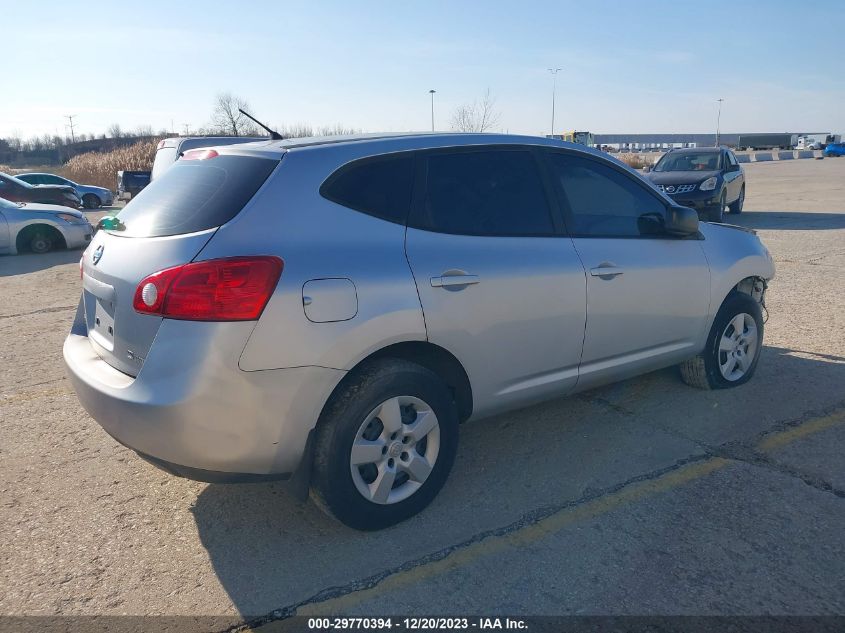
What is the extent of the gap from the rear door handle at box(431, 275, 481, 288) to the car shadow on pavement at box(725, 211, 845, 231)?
13317 mm

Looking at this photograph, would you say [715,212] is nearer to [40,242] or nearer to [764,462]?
[764,462]

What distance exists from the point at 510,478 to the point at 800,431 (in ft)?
6.44

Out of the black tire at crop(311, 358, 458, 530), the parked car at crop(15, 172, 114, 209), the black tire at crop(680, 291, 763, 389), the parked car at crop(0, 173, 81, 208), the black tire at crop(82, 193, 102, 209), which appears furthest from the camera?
the black tire at crop(82, 193, 102, 209)

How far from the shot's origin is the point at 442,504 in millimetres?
3463

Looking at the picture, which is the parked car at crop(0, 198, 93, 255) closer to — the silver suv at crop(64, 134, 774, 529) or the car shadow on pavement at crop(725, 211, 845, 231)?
the silver suv at crop(64, 134, 774, 529)

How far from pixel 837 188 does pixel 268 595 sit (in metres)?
27.9

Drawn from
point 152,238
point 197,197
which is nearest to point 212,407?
point 152,238

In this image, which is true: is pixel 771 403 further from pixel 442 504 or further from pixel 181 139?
pixel 181 139

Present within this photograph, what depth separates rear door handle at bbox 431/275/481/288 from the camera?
126 inches

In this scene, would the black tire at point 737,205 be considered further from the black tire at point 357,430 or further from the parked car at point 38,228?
the black tire at point 357,430

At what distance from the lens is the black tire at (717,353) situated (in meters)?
4.79

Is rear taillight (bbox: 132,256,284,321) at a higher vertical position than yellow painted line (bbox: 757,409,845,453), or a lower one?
higher

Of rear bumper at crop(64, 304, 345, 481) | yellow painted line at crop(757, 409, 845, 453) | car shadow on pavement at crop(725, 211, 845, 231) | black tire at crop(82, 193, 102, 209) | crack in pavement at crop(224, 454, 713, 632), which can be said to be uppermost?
rear bumper at crop(64, 304, 345, 481)

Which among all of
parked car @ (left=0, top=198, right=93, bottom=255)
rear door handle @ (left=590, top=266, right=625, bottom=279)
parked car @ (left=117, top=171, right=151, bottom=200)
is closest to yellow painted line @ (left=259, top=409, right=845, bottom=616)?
rear door handle @ (left=590, top=266, right=625, bottom=279)
